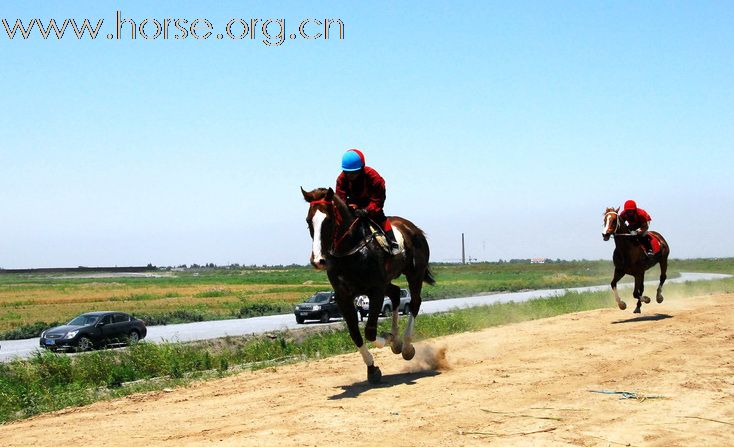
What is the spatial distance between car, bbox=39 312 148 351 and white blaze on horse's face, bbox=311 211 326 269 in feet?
73.6

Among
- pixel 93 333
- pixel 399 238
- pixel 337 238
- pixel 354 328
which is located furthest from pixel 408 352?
pixel 93 333

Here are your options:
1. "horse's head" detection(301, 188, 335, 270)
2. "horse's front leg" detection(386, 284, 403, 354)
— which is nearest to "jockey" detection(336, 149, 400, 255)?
"horse's head" detection(301, 188, 335, 270)

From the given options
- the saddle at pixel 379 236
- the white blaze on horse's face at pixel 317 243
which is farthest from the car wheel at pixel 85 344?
the white blaze on horse's face at pixel 317 243

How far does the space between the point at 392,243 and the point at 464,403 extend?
122 inches

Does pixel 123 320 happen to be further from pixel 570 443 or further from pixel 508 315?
pixel 570 443

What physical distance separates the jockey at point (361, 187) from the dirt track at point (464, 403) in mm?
2531

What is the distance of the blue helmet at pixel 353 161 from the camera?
37.3 feet

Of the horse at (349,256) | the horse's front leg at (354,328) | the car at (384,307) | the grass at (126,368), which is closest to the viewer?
the horse at (349,256)

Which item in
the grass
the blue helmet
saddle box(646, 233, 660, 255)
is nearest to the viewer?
the blue helmet

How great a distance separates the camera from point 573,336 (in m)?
15.9

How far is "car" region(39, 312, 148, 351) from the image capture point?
3192 cm

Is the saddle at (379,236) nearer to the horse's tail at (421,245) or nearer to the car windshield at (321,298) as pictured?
the horse's tail at (421,245)

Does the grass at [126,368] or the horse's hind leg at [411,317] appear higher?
the horse's hind leg at [411,317]

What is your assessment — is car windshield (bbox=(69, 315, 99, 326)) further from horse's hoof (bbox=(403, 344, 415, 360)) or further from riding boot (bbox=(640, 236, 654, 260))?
horse's hoof (bbox=(403, 344, 415, 360))
